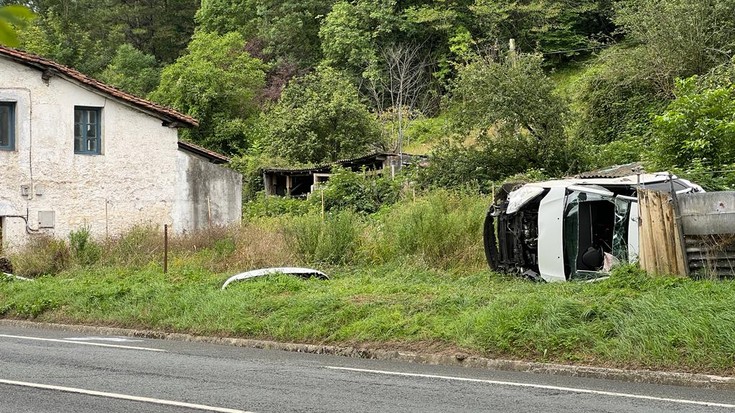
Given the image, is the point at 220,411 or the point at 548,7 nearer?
the point at 220,411

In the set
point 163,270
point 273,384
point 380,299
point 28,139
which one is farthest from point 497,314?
point 28,139

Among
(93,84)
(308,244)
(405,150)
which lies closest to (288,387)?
(308,244)

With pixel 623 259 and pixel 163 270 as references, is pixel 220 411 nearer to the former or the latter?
pixel 623 259

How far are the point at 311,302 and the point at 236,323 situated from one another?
132cm

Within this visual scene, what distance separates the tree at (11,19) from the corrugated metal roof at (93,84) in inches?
1024

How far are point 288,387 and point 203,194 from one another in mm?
21666

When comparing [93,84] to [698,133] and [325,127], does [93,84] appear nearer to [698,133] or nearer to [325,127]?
[698,133]

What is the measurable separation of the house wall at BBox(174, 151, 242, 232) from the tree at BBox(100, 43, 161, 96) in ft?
108

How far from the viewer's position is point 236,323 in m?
16.5

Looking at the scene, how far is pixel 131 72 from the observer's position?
65.1m

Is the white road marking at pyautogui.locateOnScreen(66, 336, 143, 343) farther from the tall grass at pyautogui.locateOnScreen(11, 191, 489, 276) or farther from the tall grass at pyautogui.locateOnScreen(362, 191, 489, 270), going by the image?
the tall grass at pyautogui.locateOnScreen(362, 191, 489, 270)

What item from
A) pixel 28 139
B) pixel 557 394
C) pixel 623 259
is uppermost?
pixel 28 139

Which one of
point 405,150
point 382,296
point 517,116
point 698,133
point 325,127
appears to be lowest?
point 382,296

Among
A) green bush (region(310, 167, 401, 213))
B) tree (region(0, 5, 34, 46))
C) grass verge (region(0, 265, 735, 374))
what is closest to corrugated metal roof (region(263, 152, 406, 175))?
green bush (region(310, 167, 401, 213))
